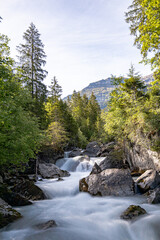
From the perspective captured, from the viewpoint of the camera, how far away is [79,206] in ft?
30.4

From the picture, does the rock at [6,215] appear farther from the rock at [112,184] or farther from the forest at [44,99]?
the rock at [112,184]

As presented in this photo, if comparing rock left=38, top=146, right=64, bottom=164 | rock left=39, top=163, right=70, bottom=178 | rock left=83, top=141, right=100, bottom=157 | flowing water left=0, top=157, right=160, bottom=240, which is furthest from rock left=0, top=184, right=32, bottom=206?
rock left=83, top=141, right=100, bottom=157

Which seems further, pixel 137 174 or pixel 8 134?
pixel 137 174

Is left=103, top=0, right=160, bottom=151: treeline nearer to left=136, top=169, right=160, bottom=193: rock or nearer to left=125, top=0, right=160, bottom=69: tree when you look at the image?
left=125, top=0, right=160, bottom=69: tree

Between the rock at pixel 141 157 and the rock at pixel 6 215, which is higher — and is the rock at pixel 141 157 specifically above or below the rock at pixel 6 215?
above

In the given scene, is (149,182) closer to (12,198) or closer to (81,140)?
(12,198)

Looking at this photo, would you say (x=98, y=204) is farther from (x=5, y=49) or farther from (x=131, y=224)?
(x=5, y=49)

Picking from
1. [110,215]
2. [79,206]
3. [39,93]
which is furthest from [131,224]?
[39,93]

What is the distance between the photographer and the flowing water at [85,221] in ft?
18.6

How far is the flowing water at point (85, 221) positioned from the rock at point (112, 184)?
1.48 ft

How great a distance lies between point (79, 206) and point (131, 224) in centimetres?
391

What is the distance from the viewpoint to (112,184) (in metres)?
10.5

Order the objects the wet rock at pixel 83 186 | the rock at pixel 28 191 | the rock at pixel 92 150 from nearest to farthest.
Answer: the rock at pixel 28 191, the wet rock at pixel 83 186, the rock at pixel 92 150

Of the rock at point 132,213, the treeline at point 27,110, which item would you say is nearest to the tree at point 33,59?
the treeline at point 27,110
